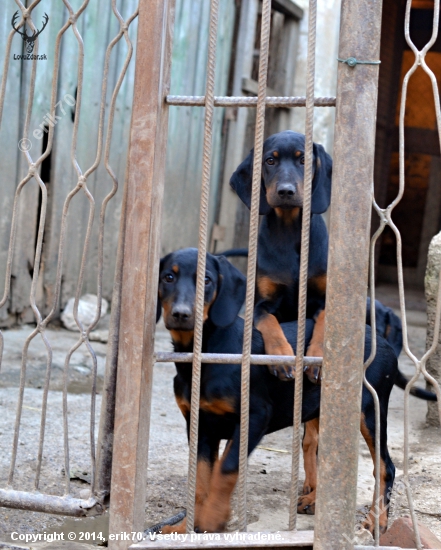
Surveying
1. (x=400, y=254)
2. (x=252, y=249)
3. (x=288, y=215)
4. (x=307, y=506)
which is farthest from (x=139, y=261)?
(x=307, y=506)

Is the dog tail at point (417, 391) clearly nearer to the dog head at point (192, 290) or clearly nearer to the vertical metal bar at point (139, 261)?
the dog head at point (192, 290)

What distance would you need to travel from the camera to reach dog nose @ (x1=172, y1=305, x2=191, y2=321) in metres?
2.86

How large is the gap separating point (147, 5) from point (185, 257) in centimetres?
110

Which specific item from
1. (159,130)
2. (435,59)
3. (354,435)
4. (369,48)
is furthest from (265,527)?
(435,59)

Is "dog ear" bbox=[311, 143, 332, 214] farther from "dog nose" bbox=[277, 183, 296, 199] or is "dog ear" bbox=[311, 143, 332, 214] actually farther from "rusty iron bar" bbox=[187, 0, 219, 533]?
"rusty iron bar" bbox=[187, 0, 219, 533]

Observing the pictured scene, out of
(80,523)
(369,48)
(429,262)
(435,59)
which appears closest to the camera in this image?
(369,48)

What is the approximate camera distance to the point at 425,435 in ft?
14.6

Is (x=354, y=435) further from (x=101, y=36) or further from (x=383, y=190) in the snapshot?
(x=383, y=190)

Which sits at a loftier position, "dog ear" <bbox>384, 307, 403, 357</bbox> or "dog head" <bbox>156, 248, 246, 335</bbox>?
"dog head" <bbox>156, 248, 246, 335</bbox>

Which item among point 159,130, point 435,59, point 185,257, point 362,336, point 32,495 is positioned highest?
point 435,59

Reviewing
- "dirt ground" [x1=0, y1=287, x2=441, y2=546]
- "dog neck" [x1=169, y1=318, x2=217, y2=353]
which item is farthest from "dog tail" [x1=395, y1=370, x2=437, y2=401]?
"dog neck" [x1=169, y1=318, x2=217, y2=353]

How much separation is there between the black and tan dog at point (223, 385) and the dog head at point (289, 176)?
0.37 metres

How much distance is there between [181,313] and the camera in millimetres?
2855

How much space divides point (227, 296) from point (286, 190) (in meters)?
0.53
